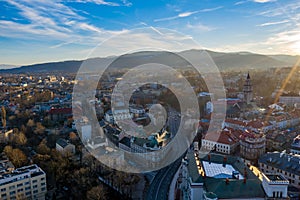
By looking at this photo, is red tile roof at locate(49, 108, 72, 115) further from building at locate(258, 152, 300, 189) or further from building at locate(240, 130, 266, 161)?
building at locate(258, 152, 300, 189)

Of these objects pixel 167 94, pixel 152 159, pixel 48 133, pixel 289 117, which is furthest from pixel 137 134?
pixel 167 94

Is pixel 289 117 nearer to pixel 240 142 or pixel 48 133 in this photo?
pixel 240 142

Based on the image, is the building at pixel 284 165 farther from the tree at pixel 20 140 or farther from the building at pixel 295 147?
the tree at pixel 20 140

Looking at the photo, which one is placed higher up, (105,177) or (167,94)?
(167,94)

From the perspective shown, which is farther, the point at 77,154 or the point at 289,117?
the point at 289,117

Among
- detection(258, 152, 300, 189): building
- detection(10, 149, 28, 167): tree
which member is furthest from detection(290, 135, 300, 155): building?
detection(10, 149, 28, 167): tree

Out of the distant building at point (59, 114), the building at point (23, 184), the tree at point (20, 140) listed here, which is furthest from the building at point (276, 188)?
the distant building at point (59, 114)
